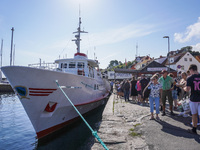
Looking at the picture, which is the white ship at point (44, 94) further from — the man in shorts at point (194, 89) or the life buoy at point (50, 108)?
the man in shorts at point (194, 89)

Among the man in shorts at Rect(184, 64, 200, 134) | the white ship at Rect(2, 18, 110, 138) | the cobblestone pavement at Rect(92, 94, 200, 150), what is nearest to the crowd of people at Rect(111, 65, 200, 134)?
the man in shorts at Rect(184, 64, 200, 134)

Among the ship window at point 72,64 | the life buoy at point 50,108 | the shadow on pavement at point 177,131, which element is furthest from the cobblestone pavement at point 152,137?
the ship window at point 72,64

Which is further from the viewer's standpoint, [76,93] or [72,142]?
[76,93]

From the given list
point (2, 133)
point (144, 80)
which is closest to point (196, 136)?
point (144, 80)

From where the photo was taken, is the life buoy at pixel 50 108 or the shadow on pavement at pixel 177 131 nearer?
the shadow on pavement at pixel 177 131

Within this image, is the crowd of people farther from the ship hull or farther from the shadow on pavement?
the ship hull

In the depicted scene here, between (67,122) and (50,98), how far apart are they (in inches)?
78.3

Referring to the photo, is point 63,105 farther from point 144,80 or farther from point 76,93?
point 144,80


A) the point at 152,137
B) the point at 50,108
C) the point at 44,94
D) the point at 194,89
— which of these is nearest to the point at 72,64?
the point at 50,108

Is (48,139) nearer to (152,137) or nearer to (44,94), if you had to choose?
(44,94)

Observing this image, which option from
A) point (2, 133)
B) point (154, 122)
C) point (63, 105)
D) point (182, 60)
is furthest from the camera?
point (182, 60)

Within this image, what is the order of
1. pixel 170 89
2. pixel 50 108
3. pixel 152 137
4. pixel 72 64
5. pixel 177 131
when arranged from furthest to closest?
pixel 72 64 → pixel 170 89 → pixel 50 108 → pixel 177 131 → pixel 152 137

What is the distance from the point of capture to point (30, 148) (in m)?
5.13

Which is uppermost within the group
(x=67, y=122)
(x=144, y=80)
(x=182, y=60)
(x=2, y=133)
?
(x=182, y=60)
